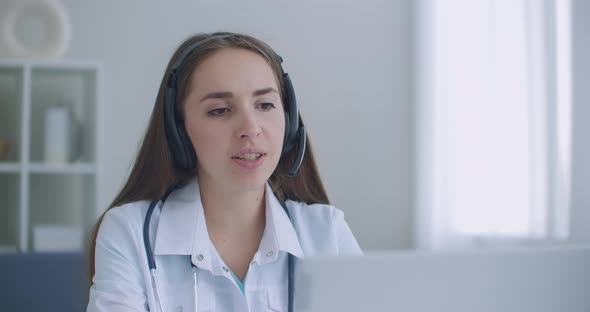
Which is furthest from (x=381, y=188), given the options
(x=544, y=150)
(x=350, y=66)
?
(x=544, y=150)

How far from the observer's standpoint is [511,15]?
9.30ft

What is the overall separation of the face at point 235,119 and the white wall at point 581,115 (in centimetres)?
149

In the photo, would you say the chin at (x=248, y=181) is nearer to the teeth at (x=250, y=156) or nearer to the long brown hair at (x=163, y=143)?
the teeth at (x=250, y=156)

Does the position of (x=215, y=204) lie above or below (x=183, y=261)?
above

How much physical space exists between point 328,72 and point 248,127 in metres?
2.33

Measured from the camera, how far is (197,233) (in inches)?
52.5

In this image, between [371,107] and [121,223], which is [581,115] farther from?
[121,223]

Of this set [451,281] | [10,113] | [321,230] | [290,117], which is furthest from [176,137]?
[10,113]

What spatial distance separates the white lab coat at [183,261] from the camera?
1241 millimetres

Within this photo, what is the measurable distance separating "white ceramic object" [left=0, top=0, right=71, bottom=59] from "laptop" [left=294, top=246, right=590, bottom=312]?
2.83 meters

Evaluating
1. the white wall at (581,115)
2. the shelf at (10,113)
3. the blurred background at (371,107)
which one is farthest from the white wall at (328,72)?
the white wall at (581,115)

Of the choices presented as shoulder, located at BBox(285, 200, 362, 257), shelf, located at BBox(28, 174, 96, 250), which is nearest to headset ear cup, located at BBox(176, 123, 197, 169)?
shoulder, located at BBox(285, 200, 362, 257)

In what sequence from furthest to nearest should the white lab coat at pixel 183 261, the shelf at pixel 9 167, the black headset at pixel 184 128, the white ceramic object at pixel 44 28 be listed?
the white ceramic object at pixel 44 28 → the shelf at pixel 9 167 → the black headset at pixel 184 128 → the white lab coat at pixel 183 261

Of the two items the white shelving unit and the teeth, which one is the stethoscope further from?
the white shelving unit
